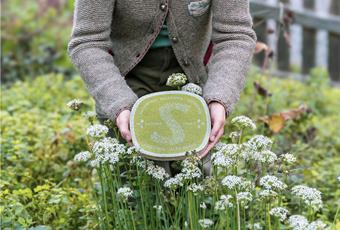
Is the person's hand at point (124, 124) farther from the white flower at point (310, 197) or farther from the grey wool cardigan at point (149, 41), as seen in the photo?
the white flower at point (310, 197)

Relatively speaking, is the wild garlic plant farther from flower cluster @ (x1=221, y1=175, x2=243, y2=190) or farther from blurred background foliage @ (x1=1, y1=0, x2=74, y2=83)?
blurred background foliage @ (x1=1, y1=0, x2=74, y2=83)

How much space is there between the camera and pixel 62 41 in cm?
721

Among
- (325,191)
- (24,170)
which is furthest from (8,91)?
(325,191)

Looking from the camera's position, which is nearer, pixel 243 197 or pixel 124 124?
pixel 243 197

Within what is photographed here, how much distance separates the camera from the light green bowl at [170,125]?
2.46 meters

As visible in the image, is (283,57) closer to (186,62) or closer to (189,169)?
(186,62)

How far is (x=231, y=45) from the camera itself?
2.78m

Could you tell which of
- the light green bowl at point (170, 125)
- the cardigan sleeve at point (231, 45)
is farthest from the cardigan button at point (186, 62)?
the light green bowl at point (170, 125)

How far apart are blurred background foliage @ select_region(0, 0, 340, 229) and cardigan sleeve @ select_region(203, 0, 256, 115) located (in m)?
0.45

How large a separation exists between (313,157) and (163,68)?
174 centimetres

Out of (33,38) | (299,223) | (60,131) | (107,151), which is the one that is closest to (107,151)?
(107,151)

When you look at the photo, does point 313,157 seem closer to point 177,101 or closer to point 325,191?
point 325,191

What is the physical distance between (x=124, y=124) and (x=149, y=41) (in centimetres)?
43

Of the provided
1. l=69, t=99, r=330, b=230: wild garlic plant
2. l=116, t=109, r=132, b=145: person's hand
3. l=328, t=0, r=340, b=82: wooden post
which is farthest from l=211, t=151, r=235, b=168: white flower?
l=328, t=0, r=340, b=82: wooden post
